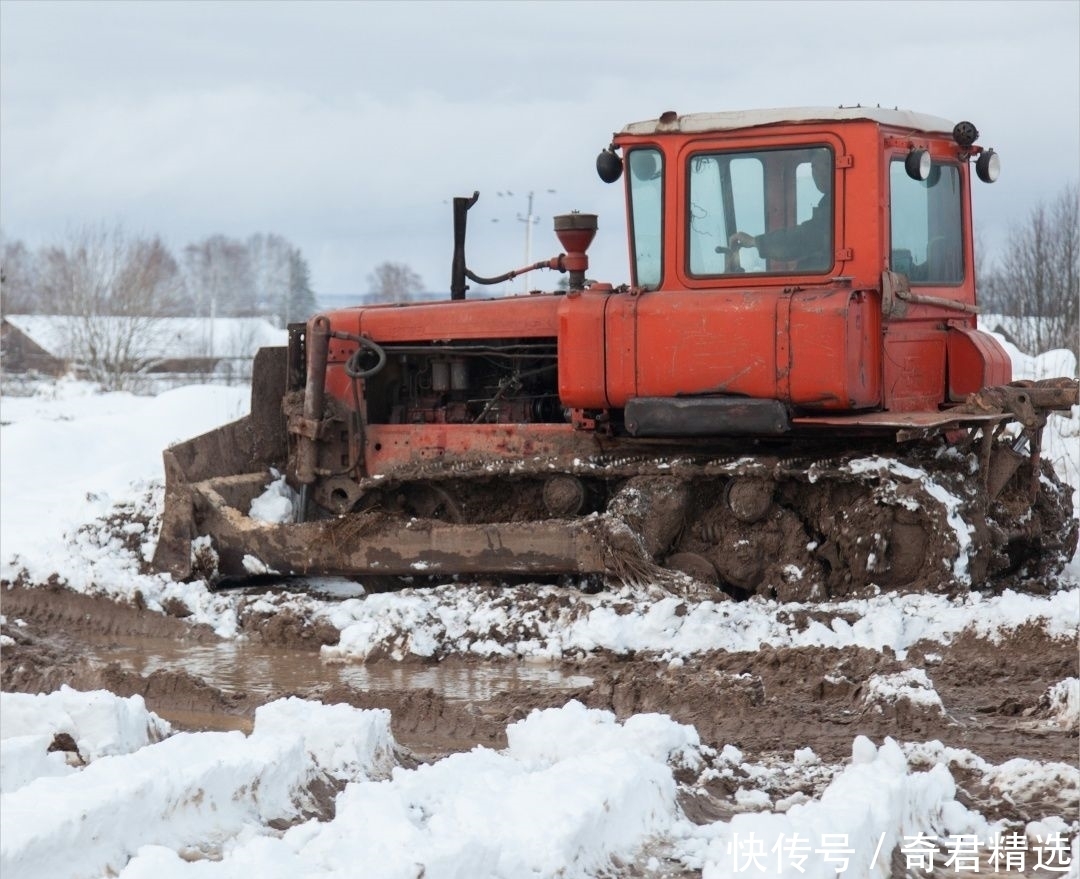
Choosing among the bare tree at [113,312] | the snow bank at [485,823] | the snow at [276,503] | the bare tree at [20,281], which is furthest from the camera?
the bare tree at [20,281]

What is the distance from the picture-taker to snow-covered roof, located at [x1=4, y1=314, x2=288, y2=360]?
39.2 meters

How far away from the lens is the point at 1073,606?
7.29 m

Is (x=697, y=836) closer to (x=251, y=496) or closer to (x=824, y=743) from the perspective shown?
(x=824, y=743)

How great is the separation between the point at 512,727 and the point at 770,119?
12.9 ft

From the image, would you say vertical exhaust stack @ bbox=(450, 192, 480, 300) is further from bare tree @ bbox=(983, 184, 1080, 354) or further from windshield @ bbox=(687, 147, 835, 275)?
bare tree @ bbox=(983, 184, 1080, 354)

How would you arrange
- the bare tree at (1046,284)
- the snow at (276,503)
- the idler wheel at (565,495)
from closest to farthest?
the idler wheel at (565,495) → the snow at (276,503) → the bare tree at (1046,284)

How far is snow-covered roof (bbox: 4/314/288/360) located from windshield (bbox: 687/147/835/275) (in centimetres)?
2992

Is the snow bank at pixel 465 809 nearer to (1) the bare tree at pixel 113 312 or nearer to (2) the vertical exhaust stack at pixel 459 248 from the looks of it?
(2) the vertical exhaust stack at pixel 459 248

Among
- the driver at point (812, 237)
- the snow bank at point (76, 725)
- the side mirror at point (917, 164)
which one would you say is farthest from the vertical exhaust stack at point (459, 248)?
the snow bank at point (76, 725)

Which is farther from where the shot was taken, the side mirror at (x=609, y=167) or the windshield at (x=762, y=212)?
the side mirror at (x=609, y=167)

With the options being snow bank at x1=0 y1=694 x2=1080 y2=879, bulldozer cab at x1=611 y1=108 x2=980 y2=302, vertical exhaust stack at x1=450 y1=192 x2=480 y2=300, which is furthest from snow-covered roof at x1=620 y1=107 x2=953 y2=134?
snow bank at x1=0 y1=694 x2=1080 y2=879

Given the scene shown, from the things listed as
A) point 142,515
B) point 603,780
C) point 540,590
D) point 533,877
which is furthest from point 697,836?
point 142,515

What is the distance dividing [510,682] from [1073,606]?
2.69 m

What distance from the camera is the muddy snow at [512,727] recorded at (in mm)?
4320
